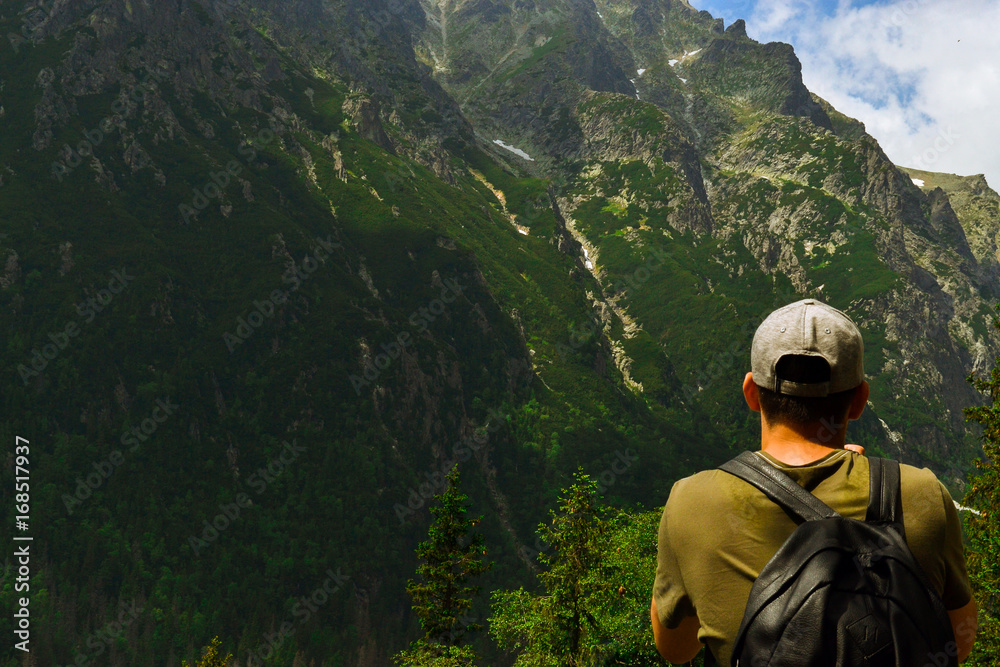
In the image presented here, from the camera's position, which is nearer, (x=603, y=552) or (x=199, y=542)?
(x=603, y=552)

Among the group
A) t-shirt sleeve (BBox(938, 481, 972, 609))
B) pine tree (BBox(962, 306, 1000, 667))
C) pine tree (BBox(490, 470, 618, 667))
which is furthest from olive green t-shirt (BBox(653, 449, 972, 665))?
pine tree (BBox(490, 470, 618, 667))

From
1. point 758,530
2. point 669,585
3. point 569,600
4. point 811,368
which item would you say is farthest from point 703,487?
point 569,600

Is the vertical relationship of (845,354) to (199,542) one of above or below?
Result: above

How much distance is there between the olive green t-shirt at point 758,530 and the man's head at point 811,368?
0.23 metres

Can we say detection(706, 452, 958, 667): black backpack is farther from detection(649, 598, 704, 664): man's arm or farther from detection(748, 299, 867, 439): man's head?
detection(748, 299, 867, 439): man's head

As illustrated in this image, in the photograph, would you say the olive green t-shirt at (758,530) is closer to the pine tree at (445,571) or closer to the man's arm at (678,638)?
the man's arm at (678,638)

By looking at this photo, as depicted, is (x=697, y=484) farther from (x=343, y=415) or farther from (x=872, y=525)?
(x=343, y=415)

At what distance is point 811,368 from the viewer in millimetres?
3016

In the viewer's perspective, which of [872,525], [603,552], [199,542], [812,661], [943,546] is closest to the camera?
[812,661]

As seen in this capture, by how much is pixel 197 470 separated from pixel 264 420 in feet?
74.3

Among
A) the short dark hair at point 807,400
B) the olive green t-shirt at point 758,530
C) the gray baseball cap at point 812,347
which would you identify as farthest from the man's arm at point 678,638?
the gray baseball cap at point 812,347

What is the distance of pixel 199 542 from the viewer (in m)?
159

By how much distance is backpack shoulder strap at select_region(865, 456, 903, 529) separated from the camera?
2.65 metres

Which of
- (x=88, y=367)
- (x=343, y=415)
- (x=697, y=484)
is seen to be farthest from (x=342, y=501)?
(x=697, y=484)
